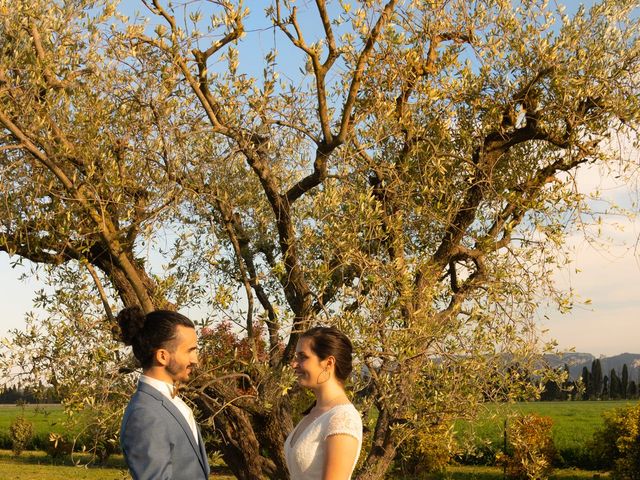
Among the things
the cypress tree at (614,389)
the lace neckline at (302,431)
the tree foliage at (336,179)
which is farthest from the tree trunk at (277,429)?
the cypress tree at (614,389)

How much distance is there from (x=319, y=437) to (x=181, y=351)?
0.94 meters

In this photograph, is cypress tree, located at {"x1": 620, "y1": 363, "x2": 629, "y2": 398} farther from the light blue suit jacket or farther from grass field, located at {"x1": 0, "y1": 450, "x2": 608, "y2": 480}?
the light blue suit jacket

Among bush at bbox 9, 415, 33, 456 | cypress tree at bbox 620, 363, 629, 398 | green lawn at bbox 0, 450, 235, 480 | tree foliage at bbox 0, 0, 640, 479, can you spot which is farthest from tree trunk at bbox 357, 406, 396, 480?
cypress tree at bbox 620, 363, 629, 398

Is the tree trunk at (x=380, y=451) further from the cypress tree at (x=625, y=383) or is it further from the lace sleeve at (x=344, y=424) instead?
the cypress tree at (x=625, y=383)

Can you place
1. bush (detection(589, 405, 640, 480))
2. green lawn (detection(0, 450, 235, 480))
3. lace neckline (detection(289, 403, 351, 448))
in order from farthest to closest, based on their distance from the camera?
green lawn (detection(0, 450, 235, 480)) → bush (detection(589, 405, 640, 480)) → lace neckline (detection(289, 403, 351, 448))

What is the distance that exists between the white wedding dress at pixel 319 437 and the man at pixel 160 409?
579mm

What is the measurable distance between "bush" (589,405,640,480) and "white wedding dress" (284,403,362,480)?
25952 millimetres

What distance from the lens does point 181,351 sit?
4.81 metres

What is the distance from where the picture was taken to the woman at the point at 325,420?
4617 millimetres

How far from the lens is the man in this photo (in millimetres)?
4484

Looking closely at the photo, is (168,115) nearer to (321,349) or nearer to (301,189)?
(301,189)

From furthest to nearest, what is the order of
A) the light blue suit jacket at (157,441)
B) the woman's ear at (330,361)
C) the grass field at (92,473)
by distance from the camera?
1. the grass field at (92,473)
2. the woman's ear at (330,361)
3. the light blue suit jacket at (157,441)

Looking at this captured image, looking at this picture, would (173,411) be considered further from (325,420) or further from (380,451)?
(380,451)

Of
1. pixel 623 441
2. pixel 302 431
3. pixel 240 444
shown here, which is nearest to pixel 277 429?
pixel 240 444
